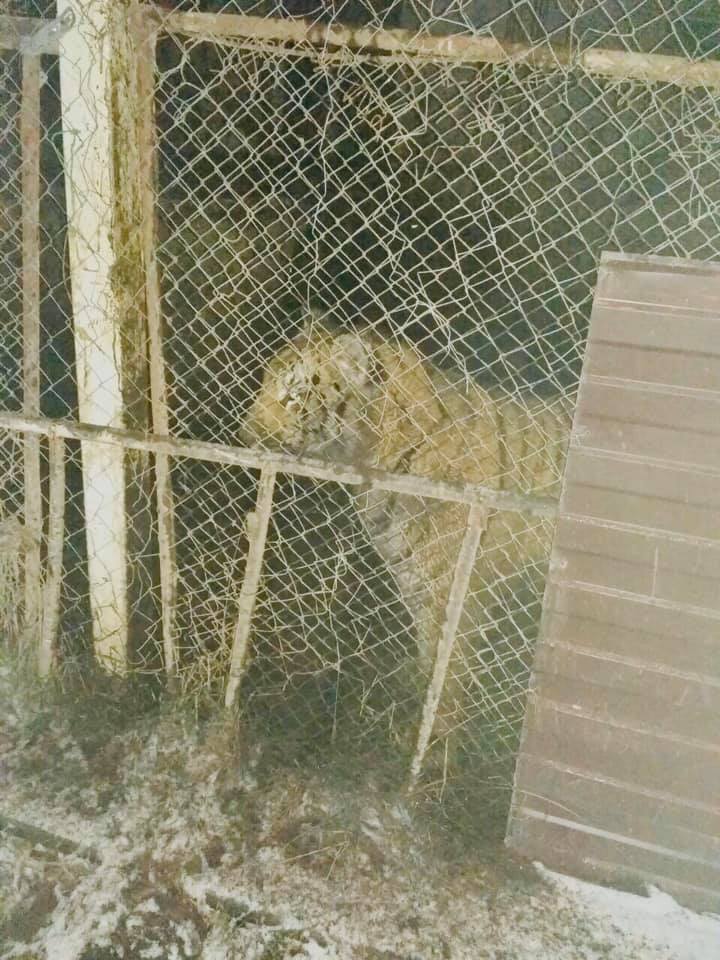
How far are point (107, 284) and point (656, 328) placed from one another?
193cm

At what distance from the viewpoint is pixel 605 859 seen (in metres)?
2.58

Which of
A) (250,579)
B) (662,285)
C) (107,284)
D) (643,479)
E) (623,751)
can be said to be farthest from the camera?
(250,579)

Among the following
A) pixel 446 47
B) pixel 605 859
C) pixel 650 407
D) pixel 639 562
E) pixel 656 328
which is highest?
pixel 446 47

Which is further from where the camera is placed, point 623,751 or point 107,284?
point 107,284

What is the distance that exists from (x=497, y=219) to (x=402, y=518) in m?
2.84

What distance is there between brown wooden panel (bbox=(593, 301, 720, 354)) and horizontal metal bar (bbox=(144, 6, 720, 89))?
63 centimetres

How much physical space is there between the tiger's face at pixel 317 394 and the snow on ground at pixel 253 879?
52.1 inches

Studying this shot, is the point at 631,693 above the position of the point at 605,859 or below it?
above

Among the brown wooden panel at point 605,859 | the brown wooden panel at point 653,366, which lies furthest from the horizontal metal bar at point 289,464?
the brown wooden panel at point 605,859

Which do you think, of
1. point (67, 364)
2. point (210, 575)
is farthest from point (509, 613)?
point (67, 364)

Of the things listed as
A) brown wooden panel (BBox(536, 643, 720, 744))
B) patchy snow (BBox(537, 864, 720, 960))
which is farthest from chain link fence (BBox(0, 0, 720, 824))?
patchy snow (BBox(537, 864, 720, 960))

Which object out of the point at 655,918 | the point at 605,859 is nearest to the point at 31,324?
the point at 605,859

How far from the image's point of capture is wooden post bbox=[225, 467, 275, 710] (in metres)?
2.78

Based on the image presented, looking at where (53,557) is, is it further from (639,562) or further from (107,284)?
(639,562)
